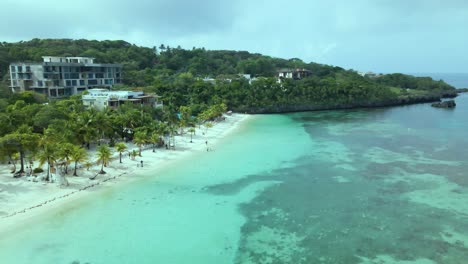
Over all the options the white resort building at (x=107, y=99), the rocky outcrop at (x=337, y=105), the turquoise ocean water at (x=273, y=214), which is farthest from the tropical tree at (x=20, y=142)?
the rocky outcrop at (x=337, y=105)

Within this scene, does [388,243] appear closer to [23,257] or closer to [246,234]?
[246,234]

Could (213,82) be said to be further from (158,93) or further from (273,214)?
(273,214)

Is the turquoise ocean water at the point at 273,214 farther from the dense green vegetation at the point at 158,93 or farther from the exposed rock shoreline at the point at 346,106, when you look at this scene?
the exposed rock shoreline at the point at 346,106

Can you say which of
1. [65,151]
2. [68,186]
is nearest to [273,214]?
[68,186]

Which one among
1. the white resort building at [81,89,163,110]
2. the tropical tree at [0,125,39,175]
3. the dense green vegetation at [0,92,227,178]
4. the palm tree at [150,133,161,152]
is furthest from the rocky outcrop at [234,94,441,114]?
the tropical tree at [0,125,39,175]

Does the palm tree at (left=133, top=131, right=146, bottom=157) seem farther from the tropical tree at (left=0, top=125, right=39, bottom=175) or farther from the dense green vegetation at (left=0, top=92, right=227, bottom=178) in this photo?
the tropical tree at (left=0, top=125, right=39, bottom=175)

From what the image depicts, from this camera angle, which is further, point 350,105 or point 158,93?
point 350,105

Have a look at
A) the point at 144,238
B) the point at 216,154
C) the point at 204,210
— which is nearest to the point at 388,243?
the point at 204,210
